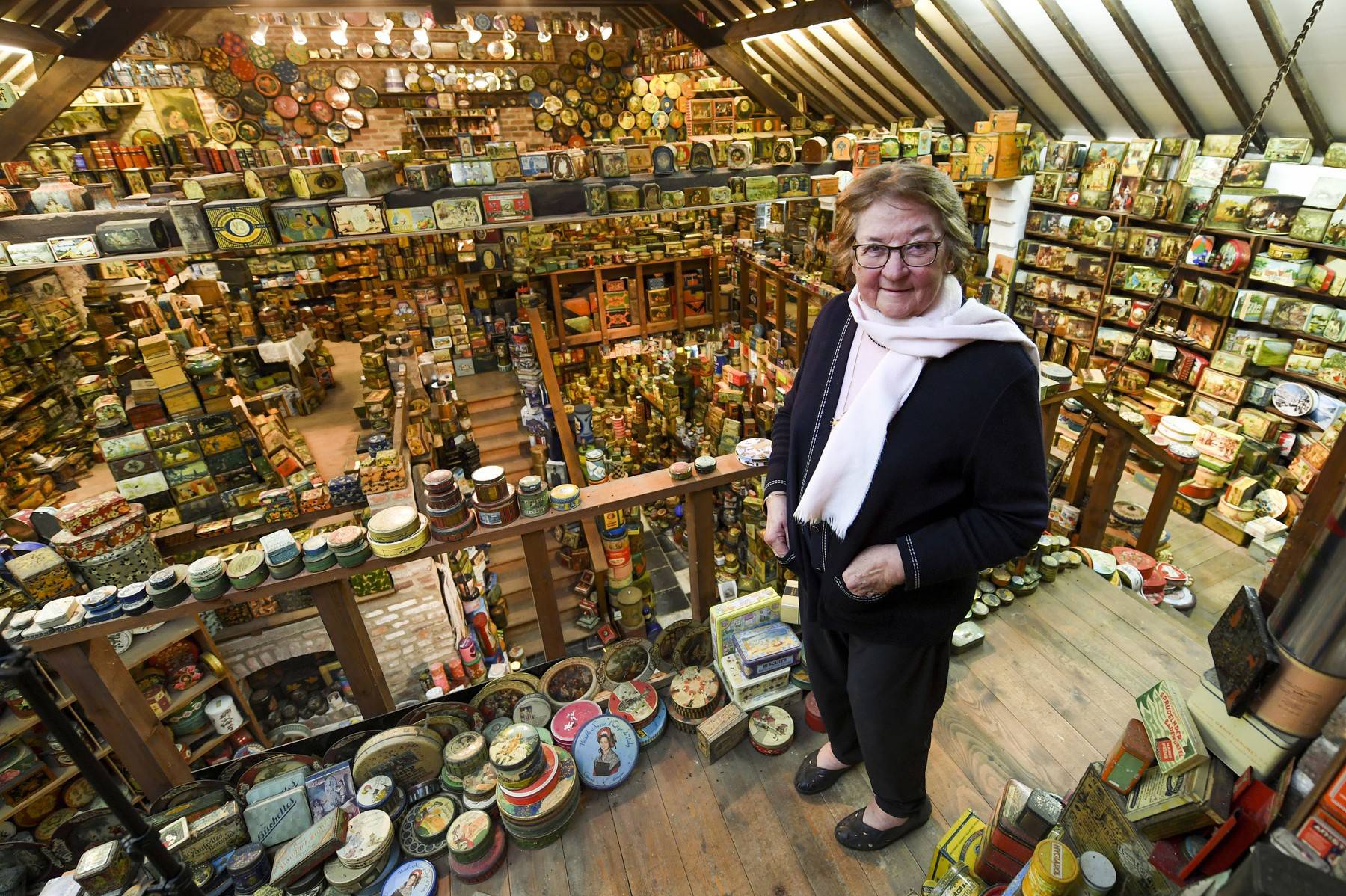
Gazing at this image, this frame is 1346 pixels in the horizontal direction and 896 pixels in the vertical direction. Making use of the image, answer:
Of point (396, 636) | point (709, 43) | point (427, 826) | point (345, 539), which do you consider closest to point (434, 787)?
point (427, 826)

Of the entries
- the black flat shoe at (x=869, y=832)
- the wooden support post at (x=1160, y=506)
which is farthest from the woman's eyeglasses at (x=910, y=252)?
the wooden support post at (x=1160, y=506)

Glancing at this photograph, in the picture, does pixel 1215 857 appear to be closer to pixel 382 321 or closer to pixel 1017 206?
pixel 1017 206

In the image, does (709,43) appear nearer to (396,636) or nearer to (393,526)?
(396,636)

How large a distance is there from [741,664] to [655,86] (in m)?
11.0

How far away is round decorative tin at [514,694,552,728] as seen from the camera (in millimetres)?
1977

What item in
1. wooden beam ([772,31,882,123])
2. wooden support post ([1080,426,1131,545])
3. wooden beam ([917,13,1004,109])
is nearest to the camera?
wooden support post ([1080,426,1131,545])

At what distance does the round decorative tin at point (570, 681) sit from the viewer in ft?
6.73

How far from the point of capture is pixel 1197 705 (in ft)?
3.84

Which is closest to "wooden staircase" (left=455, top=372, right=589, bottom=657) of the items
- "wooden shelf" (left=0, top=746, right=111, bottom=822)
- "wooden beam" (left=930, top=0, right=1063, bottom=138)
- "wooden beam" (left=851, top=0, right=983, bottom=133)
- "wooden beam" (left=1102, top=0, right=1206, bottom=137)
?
"wooden shelf" (left=0, top=746, right=111, bottom=822)

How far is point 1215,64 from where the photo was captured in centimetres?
441

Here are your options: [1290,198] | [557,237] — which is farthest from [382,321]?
[1290,198]

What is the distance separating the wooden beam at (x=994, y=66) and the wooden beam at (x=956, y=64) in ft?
0.54

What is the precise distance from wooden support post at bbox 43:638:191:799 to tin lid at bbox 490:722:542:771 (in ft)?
3.41

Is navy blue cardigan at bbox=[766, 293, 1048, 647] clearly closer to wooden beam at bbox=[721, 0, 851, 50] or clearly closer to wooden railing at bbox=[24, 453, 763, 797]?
wooden railing at bbox=[24, 453, 763, 797]
